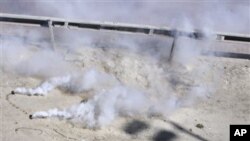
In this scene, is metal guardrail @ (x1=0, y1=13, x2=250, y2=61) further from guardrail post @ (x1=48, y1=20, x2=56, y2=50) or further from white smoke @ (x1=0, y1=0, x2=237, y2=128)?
white smoke @ (x1=0, y1=0, x2=237, y2=128)

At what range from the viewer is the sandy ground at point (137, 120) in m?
8.23

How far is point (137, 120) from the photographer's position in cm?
874

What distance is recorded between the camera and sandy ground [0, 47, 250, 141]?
27.0 ft

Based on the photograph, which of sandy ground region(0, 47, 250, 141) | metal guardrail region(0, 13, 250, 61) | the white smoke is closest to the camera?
sandy ground region(0, 47, 250, 141)

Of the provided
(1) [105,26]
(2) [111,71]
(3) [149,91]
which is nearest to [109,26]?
(1) [105,26]

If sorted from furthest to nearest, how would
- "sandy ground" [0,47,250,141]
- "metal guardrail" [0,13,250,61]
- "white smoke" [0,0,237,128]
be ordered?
"metal guardrail" [0,13,250,61]
"white smoke" [0,0,237,128]
"sandy ground" [0,47,250,141]

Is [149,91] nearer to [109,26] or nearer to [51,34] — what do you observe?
[109,26]

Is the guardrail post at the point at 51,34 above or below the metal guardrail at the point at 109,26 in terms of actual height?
below

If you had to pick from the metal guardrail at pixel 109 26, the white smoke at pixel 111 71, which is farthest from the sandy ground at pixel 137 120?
the metal guardrail at pixel 109 26

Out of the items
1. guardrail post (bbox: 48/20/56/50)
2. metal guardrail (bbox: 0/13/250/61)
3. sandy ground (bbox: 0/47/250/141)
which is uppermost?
metal guardrail (bbox: 0/13/250/61)

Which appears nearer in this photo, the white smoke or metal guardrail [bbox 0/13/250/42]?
the white smoke

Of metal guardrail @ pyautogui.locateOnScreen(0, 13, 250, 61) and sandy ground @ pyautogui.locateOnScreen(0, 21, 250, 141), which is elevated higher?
metal guardrail @ pyautogui.locateOnScreen(0, 13, 250, 61)

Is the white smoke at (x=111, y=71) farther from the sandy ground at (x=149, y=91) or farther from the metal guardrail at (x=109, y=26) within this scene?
the metal guardrail at (x=109, y=26)

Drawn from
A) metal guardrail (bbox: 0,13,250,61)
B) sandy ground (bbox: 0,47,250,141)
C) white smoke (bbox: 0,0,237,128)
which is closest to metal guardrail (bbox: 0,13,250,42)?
metal guardrail (bbox: 0,13,250,61)
